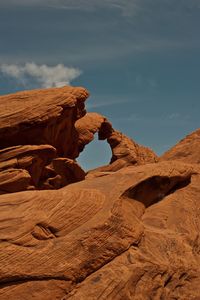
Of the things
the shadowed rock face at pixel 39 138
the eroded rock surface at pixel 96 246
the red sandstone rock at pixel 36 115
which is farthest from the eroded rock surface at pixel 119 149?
the eroded rock surface at pixel 96 246

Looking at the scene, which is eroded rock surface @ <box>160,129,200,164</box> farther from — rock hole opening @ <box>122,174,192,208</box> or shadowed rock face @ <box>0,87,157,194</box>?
rock hole opening @ <box>122,174,192,208</box>

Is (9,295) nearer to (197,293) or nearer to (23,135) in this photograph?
(197,293)

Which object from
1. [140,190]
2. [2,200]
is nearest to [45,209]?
[2,200]

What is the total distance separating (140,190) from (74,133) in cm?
1096

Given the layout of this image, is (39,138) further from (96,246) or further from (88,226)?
(96,246)

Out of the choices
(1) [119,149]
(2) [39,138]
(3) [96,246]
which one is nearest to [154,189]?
Result: (3) [96,246]


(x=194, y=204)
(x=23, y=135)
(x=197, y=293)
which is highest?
(x=23, y=135)

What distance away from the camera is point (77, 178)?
3319 cm

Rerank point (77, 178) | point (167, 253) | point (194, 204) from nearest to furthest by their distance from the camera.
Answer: point (167, 253), point (194, 204), point (77, 178)

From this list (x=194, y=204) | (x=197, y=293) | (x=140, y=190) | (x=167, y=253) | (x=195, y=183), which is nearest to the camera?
(x=197, y=293)

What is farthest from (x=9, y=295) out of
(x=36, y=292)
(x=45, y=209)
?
(x=45, y=209)

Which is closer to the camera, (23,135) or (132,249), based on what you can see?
(132,249)

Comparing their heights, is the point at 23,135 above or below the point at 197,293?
above

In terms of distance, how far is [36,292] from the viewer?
1877cm
